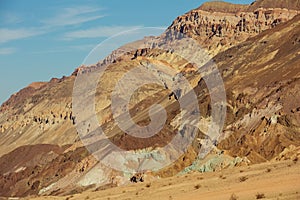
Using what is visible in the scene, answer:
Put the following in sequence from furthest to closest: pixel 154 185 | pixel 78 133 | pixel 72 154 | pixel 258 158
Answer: pixel 78 133, pixel 72 154, pixel 258 158, pixel 154 185

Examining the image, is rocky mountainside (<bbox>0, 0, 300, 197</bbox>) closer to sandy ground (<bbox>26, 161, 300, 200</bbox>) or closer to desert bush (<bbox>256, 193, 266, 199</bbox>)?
sandy ground (<bbox>26, 161, 300, 200</bbox>)

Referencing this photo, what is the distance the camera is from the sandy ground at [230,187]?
886 inches

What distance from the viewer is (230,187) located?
25562mm

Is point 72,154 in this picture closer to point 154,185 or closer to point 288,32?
point 288,32

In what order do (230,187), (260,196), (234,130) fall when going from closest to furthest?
(260,196)
(230,187)
(234,130)

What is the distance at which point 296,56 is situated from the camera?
415 feet

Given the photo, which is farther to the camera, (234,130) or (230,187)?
(234,130)

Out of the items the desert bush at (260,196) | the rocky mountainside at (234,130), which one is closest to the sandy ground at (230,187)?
the desert bush at (260,196)

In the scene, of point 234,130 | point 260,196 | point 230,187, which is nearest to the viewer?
point 260,196

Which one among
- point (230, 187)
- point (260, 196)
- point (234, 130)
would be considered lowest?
point (234, 130)

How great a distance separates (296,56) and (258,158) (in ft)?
220

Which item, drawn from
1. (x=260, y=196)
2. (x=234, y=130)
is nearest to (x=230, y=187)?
(x=260, y=196)

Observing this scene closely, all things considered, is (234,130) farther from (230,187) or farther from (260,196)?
(260,196)

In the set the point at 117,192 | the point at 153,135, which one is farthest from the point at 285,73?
the point at 117,192
